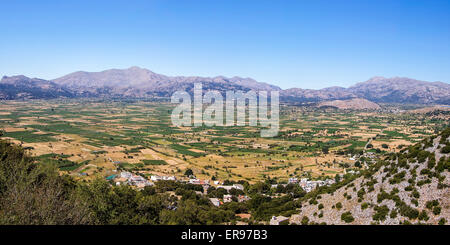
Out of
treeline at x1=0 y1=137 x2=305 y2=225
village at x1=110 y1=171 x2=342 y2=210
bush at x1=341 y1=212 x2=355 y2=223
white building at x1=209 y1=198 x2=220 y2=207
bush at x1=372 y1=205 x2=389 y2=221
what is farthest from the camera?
village at x1=110 y1=171 x2=342 y2=210

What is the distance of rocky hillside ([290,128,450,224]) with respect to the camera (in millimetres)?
15145

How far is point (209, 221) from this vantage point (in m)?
22.3

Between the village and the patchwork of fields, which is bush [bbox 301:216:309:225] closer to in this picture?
the village

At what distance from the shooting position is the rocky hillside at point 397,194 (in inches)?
596

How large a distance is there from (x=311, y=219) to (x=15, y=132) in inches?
3687

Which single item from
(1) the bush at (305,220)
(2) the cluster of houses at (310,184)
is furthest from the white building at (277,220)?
(2) the cluster of houses at (310,184)

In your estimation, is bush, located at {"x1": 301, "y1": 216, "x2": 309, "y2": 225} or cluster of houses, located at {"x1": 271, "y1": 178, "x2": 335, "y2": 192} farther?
cluster of houses, located at {"x1": 271, "y1": 178, "x2": 335, "y2": 192}

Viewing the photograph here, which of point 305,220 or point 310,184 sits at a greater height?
point 305,220

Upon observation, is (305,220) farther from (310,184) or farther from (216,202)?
(310,184)

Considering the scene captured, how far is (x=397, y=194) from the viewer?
17203 mm

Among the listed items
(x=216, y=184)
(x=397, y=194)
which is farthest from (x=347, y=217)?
(x=216, y=184)

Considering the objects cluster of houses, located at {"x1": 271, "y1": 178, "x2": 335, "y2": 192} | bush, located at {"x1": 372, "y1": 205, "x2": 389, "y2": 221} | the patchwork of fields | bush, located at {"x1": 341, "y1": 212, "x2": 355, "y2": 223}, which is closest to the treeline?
cluster of houses, located at {"x1": 271, "y1": 178, "x2": 335, "y2": 192}

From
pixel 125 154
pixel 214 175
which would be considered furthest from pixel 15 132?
pixel 214 175
